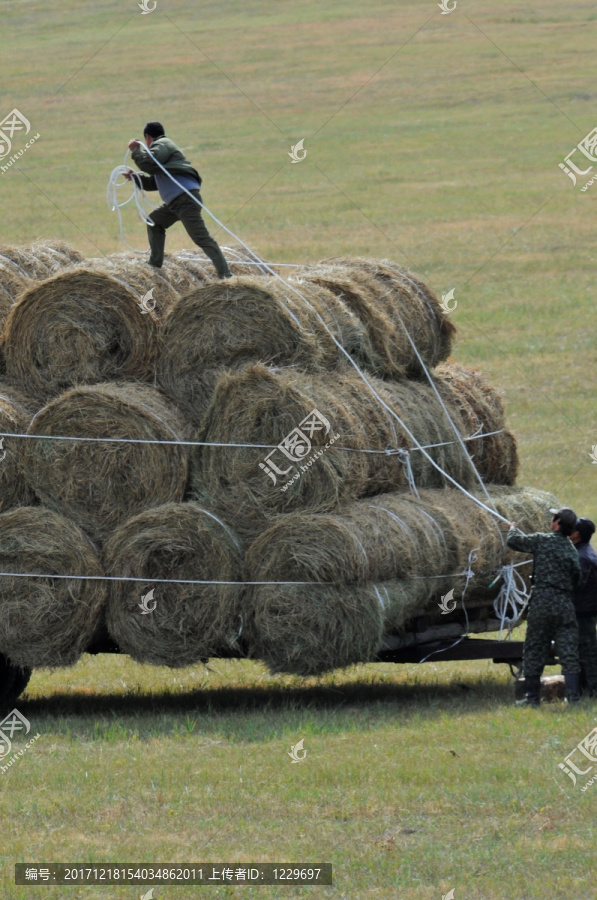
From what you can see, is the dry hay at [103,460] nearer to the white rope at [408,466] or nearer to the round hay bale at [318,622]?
the round hay bale at [318,622]

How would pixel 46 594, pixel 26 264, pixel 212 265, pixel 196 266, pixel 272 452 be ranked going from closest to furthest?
pixel 46 594 → pixel 272 452 → pixel 196 266 → pixel 26 264 → pixel 212 265

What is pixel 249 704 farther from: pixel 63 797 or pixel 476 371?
pixel 476 371

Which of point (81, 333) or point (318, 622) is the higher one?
point (81, 333)

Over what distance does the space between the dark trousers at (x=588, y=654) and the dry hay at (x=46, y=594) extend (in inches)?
151

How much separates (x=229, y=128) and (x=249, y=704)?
42.7 meters

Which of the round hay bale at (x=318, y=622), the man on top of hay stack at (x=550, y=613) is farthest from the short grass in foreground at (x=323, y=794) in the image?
the round hay bale at (x=318, y=622)

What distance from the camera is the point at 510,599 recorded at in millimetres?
12688

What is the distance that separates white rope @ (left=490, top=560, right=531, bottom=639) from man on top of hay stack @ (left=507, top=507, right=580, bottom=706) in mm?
699

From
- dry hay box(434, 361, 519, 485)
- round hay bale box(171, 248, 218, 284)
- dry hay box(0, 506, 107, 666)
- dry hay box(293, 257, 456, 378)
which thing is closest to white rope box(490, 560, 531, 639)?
dry hay box(434, 361, 519, 485)

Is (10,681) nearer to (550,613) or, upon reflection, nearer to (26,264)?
(26,264)

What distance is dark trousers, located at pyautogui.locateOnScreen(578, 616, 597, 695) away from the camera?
1197 cm

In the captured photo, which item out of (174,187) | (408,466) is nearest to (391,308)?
(408,466)

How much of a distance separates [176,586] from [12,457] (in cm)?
164

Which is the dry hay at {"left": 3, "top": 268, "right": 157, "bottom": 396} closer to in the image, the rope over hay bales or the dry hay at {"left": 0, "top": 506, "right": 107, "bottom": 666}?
the rope over hay bales
